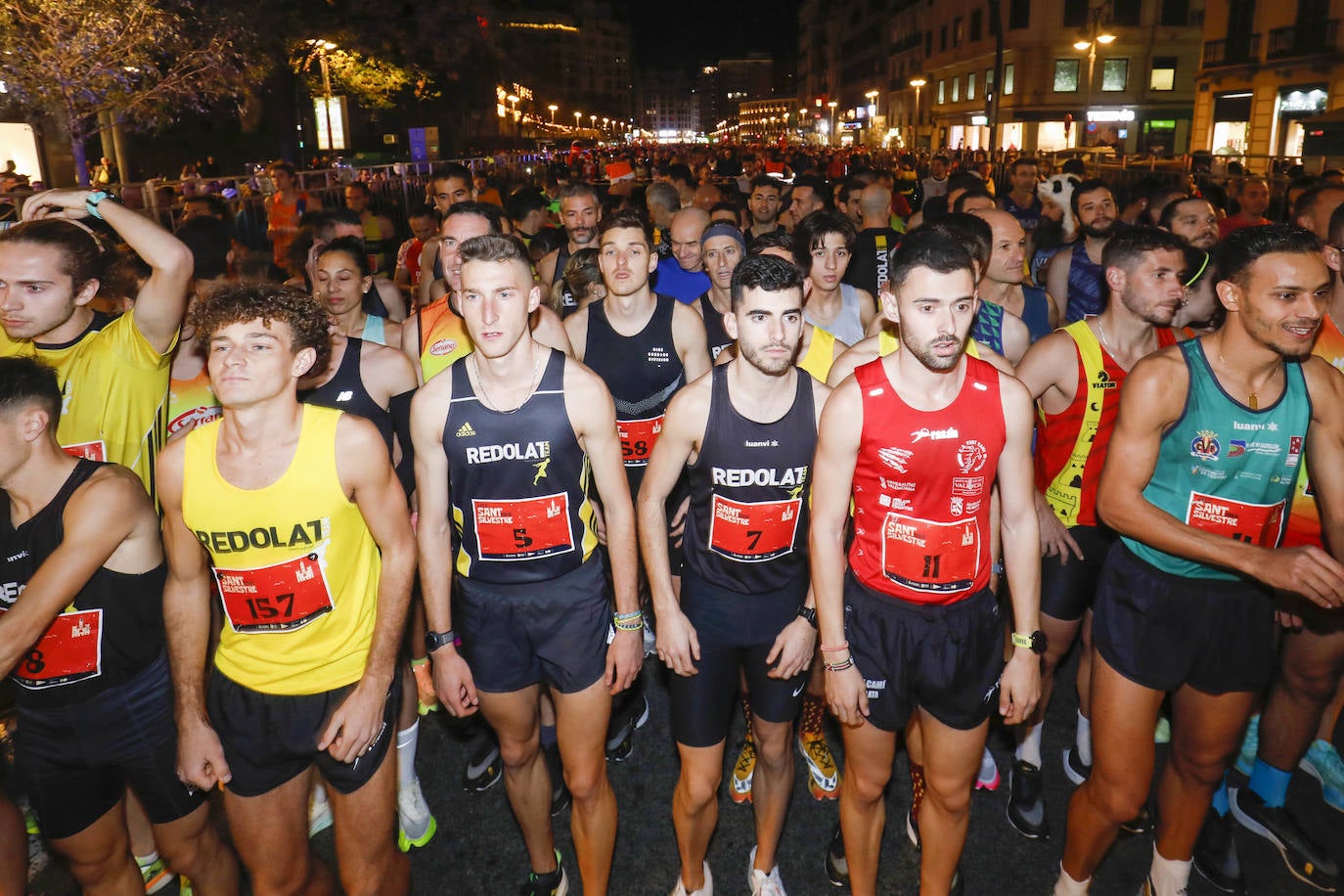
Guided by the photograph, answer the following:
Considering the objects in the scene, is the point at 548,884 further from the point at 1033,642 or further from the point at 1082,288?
the point at 1082,288

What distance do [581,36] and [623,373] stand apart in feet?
634

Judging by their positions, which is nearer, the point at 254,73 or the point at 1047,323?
the point at 1047,323

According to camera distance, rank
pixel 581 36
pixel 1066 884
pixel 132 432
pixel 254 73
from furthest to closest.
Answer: pixel 581 36
pixel 254 73
pixel 132 432
pixel 1066 884

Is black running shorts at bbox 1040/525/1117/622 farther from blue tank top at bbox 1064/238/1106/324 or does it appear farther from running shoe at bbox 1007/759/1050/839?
blue tank top at bbox 1064/238/1106/324

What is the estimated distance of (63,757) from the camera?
115 inches

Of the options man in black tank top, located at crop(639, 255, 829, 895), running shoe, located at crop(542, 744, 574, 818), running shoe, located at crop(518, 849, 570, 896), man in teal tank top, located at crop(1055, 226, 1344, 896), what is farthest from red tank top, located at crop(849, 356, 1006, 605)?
running shoe, located at crop(542, 744, 574, 818)

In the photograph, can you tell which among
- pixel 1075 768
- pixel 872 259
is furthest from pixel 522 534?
pixel 872 259

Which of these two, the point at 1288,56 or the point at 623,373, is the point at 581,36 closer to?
the point at 1288,56

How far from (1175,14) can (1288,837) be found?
50911 millimetres

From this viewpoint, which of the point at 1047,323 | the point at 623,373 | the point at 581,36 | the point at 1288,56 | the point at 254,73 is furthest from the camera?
the point at 581,36

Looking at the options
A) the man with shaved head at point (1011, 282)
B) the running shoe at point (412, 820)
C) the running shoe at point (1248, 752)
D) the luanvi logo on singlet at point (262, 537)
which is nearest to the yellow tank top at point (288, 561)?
the luanvi logo on singlet at point (262, 537)

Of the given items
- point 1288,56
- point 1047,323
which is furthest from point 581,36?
point 1047,323

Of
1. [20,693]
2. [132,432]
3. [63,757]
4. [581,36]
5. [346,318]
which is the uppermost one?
[581,36]

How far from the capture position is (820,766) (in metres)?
4.21
